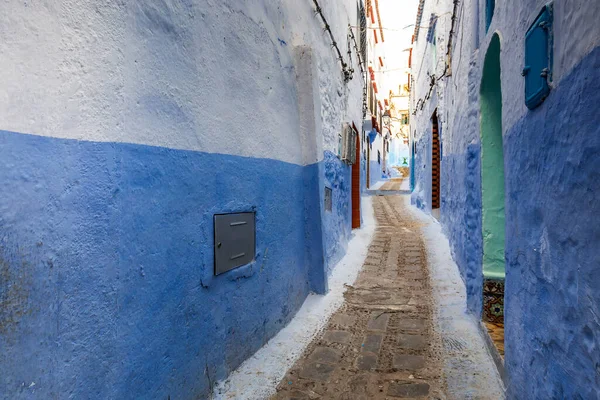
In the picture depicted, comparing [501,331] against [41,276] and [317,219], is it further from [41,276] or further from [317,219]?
[41,276]

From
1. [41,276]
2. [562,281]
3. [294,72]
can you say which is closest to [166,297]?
[41,276]

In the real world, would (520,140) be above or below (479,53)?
below

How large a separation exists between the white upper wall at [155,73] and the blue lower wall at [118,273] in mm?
104

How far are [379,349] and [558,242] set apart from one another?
2047 mm

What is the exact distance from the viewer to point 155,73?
211cm

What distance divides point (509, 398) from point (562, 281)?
Result: 1157 millimetres

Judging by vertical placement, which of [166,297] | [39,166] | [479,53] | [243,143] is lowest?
[166,297]

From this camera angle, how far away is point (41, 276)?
150 cm

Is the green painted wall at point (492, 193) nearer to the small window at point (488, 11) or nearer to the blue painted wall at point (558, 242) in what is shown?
the small window at point (488, 11)

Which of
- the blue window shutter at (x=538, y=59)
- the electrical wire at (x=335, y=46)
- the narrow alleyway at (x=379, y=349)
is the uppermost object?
the electrical wire at (x=335, y=46)

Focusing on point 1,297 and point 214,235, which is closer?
point 1,297

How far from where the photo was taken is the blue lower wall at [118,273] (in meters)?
1.44

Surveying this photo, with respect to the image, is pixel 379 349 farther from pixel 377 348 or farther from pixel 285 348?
pixel 285 348

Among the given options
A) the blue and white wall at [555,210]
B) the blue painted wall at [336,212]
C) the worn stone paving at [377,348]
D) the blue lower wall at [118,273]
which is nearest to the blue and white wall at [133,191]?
the blue lower wall at [118,273]
